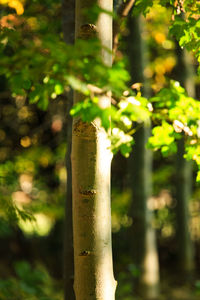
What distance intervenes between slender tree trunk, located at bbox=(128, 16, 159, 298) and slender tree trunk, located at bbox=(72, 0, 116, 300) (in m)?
3.37

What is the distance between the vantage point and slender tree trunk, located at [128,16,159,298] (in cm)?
554

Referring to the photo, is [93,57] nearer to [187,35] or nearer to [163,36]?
[187,35]

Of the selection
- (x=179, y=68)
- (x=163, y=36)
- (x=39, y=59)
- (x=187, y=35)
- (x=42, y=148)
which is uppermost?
(x=163, y=36)

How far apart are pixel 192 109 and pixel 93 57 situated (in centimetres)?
95

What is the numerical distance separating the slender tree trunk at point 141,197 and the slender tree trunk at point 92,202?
11.1 ft

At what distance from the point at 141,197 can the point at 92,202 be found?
356 cm

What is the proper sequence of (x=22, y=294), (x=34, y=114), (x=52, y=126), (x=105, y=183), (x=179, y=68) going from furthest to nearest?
(x=34, y=114)
(x=52, y=126)
(x=179, y=68)
(x=22, y=294)
(x=105, y=183)

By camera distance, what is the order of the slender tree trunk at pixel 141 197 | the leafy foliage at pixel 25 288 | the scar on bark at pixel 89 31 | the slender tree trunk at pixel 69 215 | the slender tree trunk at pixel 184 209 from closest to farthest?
the scar on bark at pixel 89 31 → the slender tree trunk at pixel 69 215 → the leafy foliage at pixel 25 288 → the slender tree trunk at pixel 141 197 → the slender tree trunk at pixel 184 209

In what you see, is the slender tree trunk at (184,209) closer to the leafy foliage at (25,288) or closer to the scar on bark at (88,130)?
the leafy foliage at (25,288)

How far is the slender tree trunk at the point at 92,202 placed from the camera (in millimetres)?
2133

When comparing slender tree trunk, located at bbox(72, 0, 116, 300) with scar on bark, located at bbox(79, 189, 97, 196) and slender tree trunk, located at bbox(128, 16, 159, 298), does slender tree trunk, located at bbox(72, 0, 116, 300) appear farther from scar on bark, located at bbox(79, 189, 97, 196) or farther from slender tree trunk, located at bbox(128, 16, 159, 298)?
slender tree trunk, located at bbox(128, 16, 159, 298)

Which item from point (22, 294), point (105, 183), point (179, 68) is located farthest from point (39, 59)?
point (179, 68)

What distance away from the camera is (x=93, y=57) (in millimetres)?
1575

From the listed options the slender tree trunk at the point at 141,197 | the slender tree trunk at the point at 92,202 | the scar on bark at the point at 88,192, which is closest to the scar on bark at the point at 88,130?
the slender tree trunk at the point at 92,202
